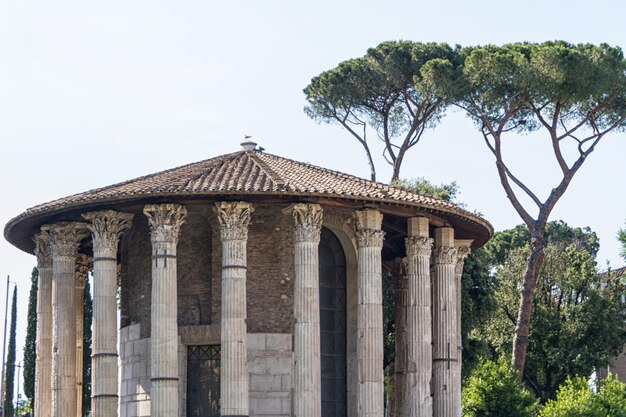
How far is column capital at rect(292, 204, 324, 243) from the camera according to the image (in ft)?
109

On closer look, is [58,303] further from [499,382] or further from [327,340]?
[499,382]

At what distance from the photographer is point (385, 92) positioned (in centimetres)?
5809

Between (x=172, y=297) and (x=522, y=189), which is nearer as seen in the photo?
(x=172, y=297)

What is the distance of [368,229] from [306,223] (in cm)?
152

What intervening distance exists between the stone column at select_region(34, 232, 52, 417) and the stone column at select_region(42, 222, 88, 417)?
3.06 ft

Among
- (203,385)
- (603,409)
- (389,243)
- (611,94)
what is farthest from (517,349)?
(203,385)

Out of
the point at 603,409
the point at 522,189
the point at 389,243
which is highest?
the point at 522,189

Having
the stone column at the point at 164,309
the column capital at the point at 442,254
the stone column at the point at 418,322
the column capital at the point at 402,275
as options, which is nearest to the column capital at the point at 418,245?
the stone column at the point at 418,322

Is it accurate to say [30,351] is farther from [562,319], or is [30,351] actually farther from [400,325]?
[562,319]

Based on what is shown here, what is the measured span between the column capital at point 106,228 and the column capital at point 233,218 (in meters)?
2.50

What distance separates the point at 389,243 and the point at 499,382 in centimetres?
895

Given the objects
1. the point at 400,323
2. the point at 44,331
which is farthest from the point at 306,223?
the point at 44,331

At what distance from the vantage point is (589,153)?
174ft

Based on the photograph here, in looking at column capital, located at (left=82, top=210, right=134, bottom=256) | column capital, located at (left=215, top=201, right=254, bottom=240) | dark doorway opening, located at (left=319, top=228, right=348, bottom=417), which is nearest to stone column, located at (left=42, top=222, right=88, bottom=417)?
column capital, located at (left=82, top=210, right=134, bottom=256)
